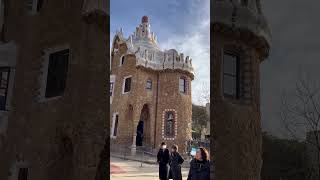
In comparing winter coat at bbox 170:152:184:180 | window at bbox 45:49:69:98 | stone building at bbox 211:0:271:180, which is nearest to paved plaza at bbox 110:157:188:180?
winter coat at bbox 170:152:184:180

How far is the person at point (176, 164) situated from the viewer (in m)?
0.92

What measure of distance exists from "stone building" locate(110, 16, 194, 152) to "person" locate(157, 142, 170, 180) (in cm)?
4

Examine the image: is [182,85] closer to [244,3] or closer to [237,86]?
[237,86]

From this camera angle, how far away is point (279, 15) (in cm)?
142

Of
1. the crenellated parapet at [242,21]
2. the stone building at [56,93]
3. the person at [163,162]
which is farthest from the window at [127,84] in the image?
the crenellated parapet at [242,21]

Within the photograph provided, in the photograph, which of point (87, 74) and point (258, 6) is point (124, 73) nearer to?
point (87, 74)

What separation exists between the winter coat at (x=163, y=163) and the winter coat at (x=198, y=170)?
7 cm

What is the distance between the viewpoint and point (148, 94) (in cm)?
103

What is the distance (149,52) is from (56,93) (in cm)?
32

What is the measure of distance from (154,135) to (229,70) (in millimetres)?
330

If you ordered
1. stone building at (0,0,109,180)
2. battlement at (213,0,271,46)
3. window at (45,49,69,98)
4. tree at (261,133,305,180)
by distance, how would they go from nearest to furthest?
stone building at (0,0,109,180) < window at (45,49,69,98) < battlement at (213,0,271,46) < tree at (261,133,305,180)

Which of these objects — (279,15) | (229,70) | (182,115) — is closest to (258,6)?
(279,15)

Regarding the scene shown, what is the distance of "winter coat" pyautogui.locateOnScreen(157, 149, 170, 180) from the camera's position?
0.90m

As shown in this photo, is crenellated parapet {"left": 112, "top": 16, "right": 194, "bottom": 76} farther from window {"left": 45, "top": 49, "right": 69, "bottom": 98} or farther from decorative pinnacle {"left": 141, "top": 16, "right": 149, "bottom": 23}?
window {"left": 45, "top": 49, "right": 69, "bottom": 98}
